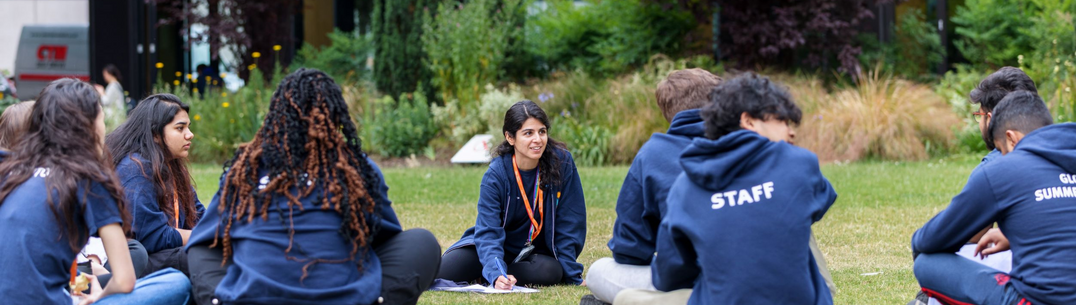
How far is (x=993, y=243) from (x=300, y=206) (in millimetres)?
2543

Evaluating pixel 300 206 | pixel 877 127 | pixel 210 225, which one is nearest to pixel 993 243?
pixel 300 206

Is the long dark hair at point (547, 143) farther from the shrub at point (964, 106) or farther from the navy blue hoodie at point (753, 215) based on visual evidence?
the shrub at point (964, 106)

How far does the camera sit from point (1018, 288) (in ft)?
10.7

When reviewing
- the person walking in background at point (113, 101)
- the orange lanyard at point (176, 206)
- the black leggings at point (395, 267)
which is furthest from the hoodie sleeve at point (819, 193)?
the person walking in background at point (113, 101)

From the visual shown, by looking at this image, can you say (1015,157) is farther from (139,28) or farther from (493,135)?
(139,28)

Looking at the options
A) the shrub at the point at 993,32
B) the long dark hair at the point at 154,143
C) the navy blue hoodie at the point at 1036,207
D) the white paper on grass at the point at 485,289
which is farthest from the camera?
the shrub at the point at 993,32

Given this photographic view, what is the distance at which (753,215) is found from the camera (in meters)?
2.79

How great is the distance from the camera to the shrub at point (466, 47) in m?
12.9

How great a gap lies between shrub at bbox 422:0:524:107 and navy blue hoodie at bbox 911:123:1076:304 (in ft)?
31.4

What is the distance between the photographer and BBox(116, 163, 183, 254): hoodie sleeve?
440cm

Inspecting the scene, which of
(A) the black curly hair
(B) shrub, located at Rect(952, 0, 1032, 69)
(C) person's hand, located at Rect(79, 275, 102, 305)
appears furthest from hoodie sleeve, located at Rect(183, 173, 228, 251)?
(B) shrub, located at Rect(952, 0, 1032, 69)

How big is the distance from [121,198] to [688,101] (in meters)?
2.01

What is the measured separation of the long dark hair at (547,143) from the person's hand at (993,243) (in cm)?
209

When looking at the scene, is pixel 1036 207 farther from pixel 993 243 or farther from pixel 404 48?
pixel 404 48
